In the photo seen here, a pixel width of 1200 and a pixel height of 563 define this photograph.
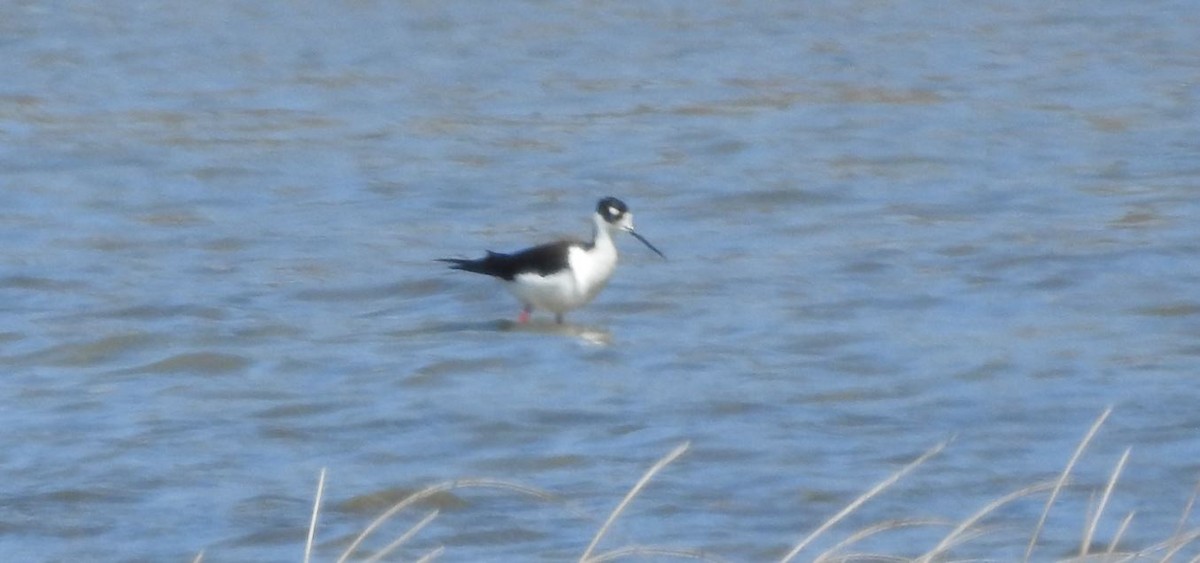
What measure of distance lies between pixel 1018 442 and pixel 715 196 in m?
5.94

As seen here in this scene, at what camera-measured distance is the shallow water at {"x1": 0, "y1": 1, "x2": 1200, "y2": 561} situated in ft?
24.5

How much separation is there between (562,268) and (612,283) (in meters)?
1.23

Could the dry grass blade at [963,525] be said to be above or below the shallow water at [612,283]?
above

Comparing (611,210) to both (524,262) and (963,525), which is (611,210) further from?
(963,525)

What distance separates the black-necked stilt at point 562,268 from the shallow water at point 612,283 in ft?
0.69

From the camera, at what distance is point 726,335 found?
33.3 ft

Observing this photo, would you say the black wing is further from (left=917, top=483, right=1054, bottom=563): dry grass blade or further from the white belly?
(left=917, top=483, right=1054, bottom=563): dry grass blade

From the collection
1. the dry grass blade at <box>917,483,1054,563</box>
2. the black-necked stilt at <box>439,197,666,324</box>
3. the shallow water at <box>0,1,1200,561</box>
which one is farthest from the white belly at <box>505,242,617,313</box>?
the dry grass blade at <box>917,483,1054,563</box>

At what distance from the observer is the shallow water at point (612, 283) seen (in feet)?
24.5

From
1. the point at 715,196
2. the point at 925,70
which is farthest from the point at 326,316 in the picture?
the point at 925,70

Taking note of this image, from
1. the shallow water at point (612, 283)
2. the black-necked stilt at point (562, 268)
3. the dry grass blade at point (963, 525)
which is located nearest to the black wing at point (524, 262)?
the black-necked stilt at point (562, 268)

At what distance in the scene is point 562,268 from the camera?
34.7 ft

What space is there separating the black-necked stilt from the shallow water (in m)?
0.21

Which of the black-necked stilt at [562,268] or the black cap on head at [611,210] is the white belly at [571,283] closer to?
the black-necked stilt at [562,268]
